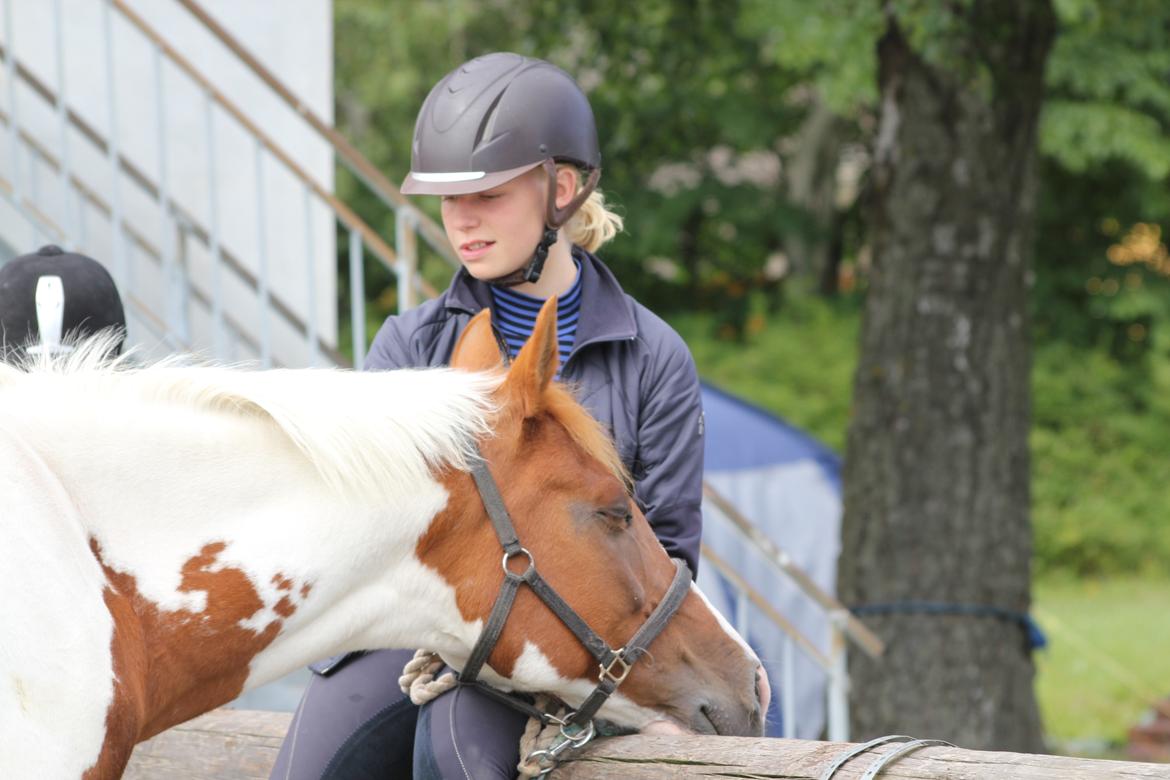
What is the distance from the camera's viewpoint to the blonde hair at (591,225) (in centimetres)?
283

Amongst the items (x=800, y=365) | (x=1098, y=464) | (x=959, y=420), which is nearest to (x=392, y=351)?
(x=959, y=420)

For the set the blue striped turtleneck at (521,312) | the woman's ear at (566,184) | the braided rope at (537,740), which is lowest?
the braided rope at (537,740)

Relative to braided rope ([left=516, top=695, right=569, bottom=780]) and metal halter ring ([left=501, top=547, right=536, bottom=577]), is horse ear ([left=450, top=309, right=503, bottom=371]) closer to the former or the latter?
metal halter ring ([left=501, top=547, right=536, bottom=577])

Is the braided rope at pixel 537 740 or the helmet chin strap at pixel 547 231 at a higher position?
the helmet chin strap at pixel 547 231

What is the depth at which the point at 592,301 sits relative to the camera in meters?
2.64

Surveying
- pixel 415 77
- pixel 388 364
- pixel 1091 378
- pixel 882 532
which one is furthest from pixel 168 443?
pixel 1091 378

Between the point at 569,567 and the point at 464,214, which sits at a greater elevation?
the point at 464,214

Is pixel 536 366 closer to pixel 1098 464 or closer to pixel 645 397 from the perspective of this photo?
pixel 645 397

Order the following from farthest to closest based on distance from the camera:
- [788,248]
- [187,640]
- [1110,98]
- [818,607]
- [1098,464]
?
[788,248] → [1098,464] → [1110,98] → [818,607] → [187,640]

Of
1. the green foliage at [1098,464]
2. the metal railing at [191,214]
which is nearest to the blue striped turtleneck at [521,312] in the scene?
the metal railing at [191,214]

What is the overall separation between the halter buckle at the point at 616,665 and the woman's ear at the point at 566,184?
0.92m

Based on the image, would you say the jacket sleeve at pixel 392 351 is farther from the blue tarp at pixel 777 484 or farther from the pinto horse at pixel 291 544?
the blue tarp at pixel 777 484

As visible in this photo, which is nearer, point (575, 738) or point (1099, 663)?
point (575, 738)

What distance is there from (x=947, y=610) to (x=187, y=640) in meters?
4.27
